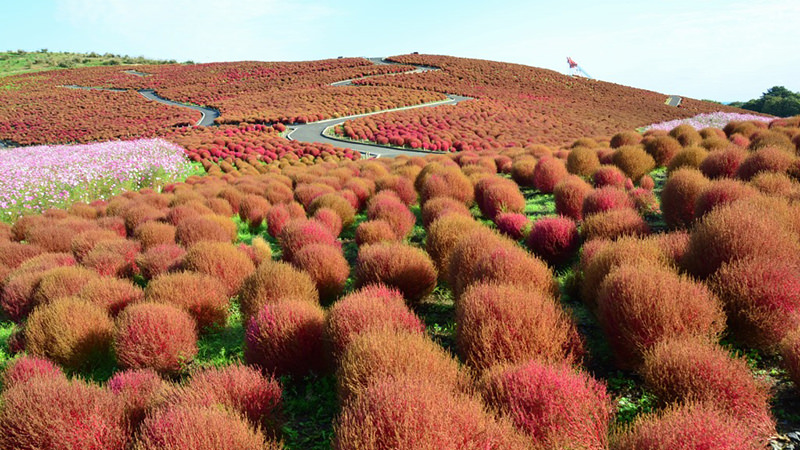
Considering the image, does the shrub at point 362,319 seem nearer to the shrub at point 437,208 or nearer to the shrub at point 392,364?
the shrub at point 392,364

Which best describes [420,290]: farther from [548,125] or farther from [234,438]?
[548,125]

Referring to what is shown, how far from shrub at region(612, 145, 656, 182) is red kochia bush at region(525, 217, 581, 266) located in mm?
4723

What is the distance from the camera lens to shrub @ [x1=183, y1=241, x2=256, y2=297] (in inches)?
231

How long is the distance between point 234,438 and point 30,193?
15150 mm

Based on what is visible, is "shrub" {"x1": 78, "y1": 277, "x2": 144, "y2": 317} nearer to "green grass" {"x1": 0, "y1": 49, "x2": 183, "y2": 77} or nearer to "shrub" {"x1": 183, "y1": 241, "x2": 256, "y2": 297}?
"shrub" {"x1": 183, "y1": 241, "x2": 256, "y2": 297}

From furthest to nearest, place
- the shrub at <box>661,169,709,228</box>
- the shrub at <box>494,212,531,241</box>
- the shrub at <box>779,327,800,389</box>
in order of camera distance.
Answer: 1. the shrub at <box>494,212,531,241</box>
2. the shrub at <box>661,169,709,228</box>
3. the shrub at <box>779,327,800,389</box>

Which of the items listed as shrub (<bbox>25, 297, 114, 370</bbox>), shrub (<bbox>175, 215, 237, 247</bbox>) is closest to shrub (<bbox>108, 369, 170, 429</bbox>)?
shrub (<bbox>25, 297, 114, 370</bbox>)

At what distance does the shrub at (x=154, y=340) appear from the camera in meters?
4.14

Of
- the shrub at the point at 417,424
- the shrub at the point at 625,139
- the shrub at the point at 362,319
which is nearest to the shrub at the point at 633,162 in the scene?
the shrub at the point at 625,139

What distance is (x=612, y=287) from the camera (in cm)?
357

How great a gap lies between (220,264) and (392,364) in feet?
12.9

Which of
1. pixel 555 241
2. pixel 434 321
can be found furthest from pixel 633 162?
pixel 434 321

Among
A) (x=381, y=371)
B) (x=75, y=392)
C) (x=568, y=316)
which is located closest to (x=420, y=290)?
(x=568, y=316)

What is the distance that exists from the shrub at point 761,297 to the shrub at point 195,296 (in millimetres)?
5036
